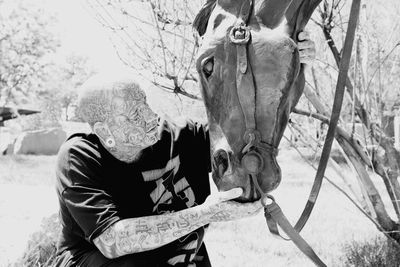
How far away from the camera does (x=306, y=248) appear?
1.70 m

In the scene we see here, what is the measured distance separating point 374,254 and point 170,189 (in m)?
3.44

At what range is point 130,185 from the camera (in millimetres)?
1980

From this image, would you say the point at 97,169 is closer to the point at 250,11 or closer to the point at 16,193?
the point at 250,11

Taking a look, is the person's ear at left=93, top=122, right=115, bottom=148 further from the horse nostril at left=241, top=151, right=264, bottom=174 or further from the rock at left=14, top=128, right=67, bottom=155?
the rock at left=14, top=128, right=67, bottom=155

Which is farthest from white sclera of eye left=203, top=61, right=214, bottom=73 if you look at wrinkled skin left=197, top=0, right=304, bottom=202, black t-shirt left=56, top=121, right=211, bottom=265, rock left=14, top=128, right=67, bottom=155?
rock left=14, top=128, right=67, bottom=155

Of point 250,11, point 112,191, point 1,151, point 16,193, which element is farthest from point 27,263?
point 1,151

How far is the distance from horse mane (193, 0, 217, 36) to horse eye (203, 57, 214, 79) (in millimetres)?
239

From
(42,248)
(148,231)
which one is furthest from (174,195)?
(42,248)

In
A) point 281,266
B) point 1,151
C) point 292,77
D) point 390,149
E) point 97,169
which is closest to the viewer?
point 292,77

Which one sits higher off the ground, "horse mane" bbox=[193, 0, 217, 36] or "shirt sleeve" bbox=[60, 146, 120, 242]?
"horse mane" bbox=[193, 0, 217, 36]

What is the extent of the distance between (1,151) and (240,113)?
19055 millimetres

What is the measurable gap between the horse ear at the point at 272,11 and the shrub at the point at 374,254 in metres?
3.75

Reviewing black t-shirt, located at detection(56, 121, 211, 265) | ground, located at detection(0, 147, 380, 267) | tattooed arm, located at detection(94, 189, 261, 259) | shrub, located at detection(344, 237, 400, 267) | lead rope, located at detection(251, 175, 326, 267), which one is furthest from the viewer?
ground, located at detection(0, 147, 380, 267)

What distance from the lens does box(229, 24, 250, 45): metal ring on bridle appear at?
1425mm
